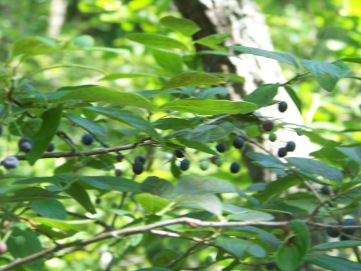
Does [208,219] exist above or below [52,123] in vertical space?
below

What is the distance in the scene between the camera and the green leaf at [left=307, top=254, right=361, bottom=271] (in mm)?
874

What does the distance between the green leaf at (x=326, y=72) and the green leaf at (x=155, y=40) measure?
0.33 metres

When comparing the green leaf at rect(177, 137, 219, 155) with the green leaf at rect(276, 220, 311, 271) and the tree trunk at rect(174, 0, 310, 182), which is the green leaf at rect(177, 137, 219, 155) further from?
the tree trunk at rect(174, 0, 310, 182)

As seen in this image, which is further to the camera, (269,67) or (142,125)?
(269,67)

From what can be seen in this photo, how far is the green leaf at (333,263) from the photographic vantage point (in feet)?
2.87

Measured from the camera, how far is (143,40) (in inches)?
47.1

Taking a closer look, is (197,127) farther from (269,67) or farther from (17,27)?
(17,27)

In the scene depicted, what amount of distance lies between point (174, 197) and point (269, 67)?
2.66 feet

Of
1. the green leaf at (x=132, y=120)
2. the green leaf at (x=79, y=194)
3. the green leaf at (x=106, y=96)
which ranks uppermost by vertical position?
the green leaf at (x=106, y=96)

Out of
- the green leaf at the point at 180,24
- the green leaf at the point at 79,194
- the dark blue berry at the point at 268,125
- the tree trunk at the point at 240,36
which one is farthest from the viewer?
the tree trunk at the point at 240,36

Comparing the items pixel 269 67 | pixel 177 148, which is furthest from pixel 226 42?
pixel 177 148

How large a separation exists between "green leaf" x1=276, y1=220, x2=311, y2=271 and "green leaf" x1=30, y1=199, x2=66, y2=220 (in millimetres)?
321

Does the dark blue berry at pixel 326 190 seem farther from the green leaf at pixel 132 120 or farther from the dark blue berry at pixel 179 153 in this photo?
the green leaf at pixel 132 120

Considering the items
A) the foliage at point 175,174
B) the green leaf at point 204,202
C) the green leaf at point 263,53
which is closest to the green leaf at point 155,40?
the foliage at point 175,174
